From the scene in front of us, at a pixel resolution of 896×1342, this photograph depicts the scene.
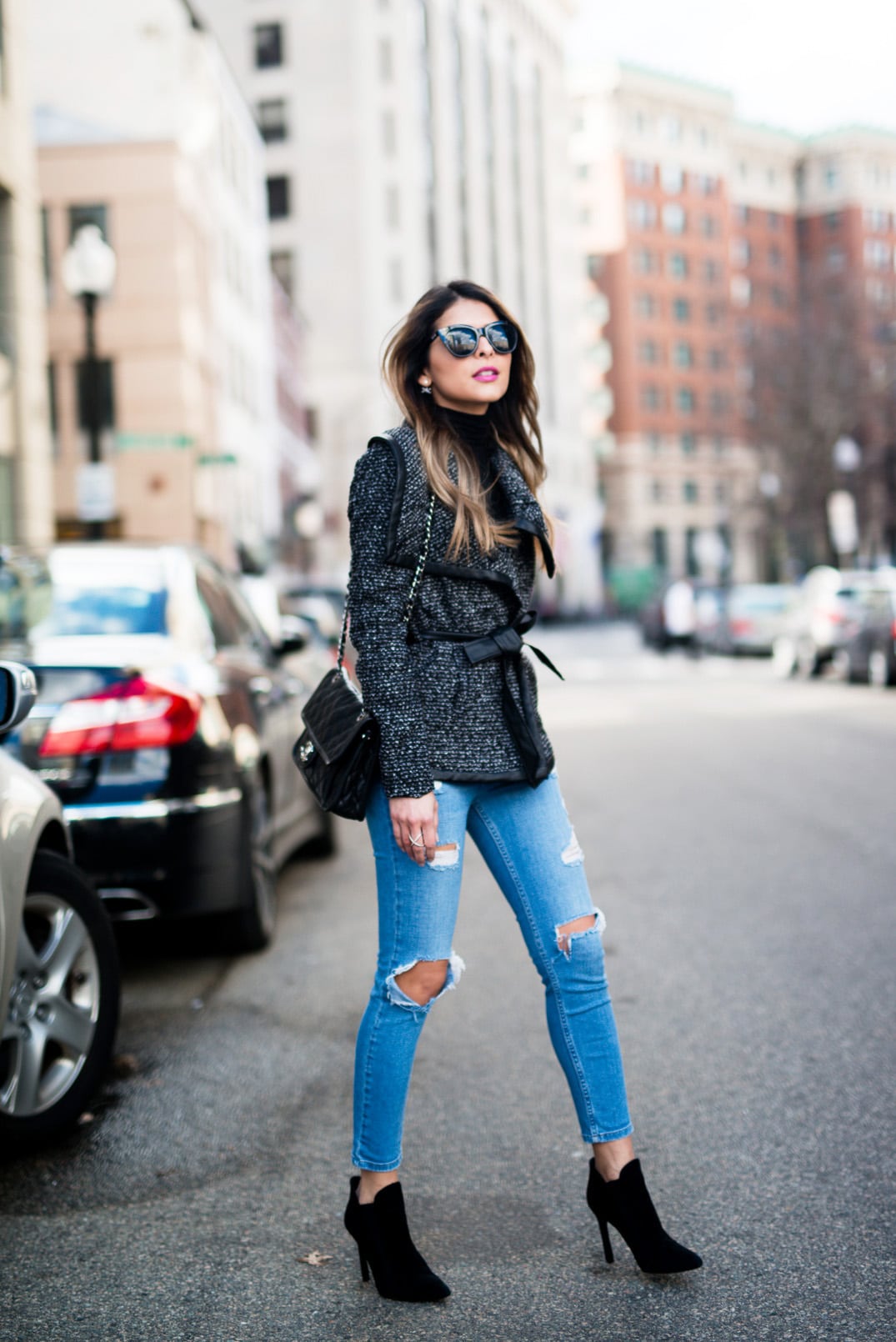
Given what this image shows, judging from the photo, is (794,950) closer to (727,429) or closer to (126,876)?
(126,876)

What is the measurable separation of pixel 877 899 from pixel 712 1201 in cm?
377

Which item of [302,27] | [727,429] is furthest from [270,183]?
[727,429]

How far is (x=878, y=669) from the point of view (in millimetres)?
20984

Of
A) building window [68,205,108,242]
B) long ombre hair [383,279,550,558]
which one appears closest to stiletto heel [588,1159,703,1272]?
long ombre hair [383,279,550,558]

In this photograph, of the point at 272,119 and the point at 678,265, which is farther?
the point at 678,265

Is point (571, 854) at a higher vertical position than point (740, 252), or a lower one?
lower

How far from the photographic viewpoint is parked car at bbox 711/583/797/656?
1291 inches

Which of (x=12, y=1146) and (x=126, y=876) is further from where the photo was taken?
(x=126, y=876)

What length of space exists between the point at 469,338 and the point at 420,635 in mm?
617

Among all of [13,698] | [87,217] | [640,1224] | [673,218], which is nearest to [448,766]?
[640,1224]

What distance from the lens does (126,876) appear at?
5461 mm

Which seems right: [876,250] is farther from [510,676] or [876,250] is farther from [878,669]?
[510,676]

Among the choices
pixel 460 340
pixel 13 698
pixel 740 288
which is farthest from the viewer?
pixel 740 288

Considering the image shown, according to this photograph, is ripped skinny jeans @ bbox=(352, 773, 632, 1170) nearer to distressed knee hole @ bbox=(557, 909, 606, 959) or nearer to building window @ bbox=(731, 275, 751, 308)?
distressed knee hole @ bbox=(557, 909, 606, 959)
